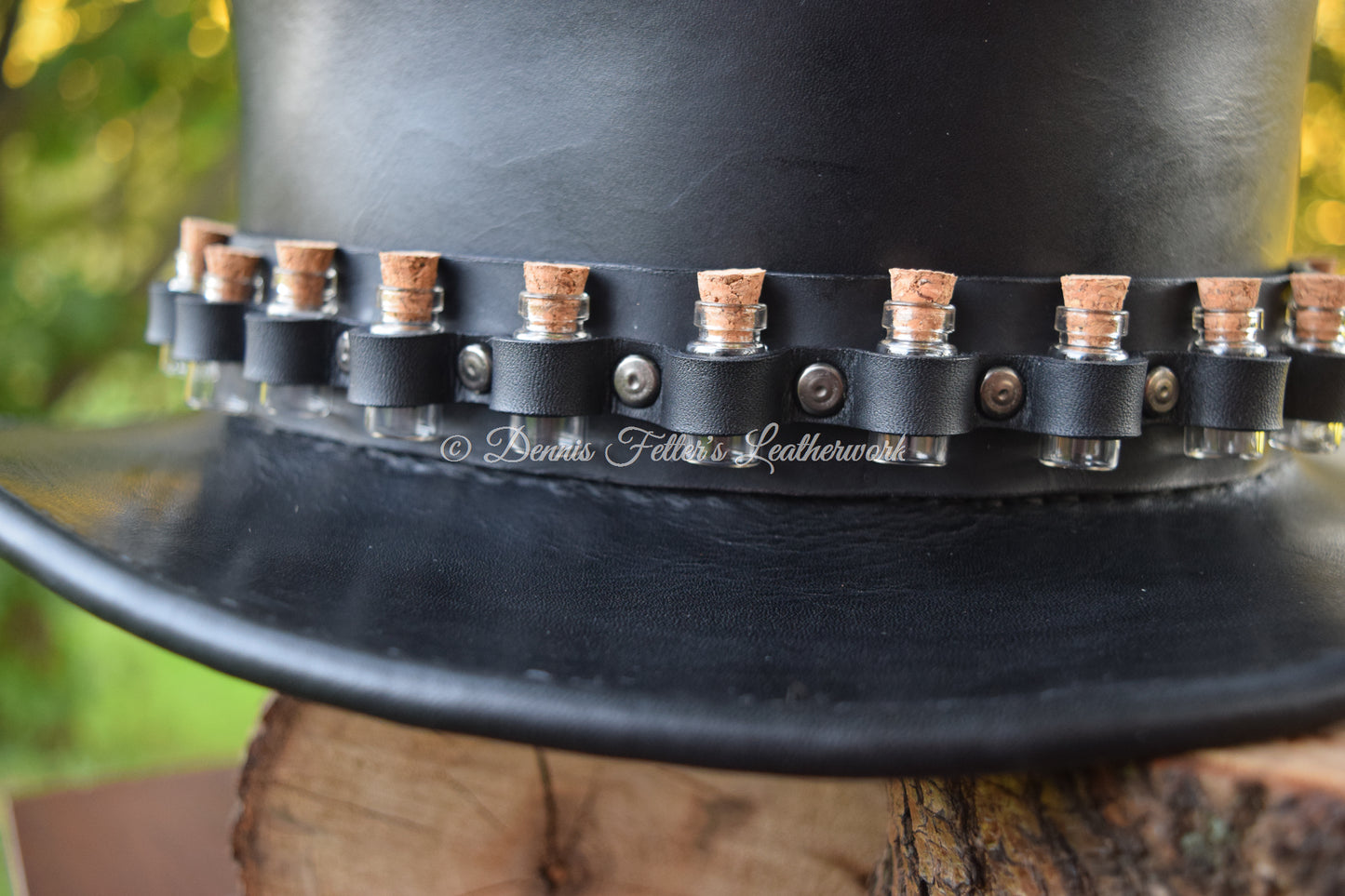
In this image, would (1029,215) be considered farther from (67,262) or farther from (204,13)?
(67,262)

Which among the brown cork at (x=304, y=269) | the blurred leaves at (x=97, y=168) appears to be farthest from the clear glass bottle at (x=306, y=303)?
the blurred leaves at (x=97, y=168)

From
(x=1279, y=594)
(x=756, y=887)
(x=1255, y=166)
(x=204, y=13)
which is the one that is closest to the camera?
(x=1279, y=594)

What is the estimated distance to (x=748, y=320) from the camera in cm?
75

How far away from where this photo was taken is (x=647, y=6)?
754mm

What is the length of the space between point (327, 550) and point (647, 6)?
0.47 meters

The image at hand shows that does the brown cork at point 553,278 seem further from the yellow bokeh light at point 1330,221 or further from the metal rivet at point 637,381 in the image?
the yellow bokeh light at point 1330,221

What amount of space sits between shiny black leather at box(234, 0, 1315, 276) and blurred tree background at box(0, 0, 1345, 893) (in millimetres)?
1487

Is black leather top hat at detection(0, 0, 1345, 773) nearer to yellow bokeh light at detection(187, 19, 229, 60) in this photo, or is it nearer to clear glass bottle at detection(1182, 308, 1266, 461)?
clear glass bottle at detection(1182, 308, 1266, 461)

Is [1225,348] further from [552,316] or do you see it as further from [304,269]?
[304,269]

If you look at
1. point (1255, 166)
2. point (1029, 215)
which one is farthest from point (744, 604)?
point (1255, 166)

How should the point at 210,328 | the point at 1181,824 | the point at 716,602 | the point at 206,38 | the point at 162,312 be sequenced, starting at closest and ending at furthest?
the point at 1181,824 < the point at 716,602 < the point at 210,328 < the point at 162,312 < the point at 206,38

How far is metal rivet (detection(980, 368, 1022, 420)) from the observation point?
775 mm

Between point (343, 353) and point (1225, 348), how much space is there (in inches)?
29.1

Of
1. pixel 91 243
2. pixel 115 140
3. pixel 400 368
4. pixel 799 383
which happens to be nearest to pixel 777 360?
pixel 799 383
